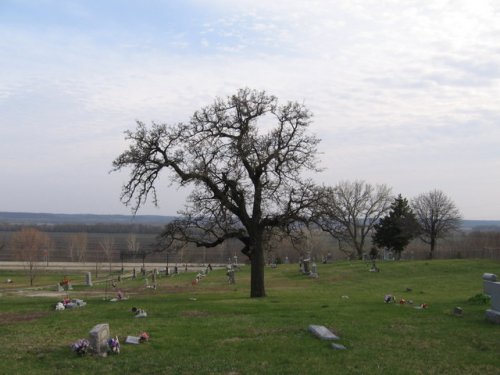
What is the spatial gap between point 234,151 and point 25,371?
565 inches

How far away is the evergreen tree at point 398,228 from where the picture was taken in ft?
188

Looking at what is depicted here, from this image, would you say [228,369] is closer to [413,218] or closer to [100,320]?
[100,320]

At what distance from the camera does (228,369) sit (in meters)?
9.67

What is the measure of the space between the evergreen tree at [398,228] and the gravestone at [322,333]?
46901 mm

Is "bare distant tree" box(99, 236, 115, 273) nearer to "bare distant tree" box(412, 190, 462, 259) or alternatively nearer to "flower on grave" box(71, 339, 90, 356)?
"bare distant tree" box(412, 190, 462, 259)

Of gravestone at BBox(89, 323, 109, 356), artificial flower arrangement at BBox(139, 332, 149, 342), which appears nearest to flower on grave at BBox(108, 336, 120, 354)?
gravestone at BBox(89, 323, 109, 356)

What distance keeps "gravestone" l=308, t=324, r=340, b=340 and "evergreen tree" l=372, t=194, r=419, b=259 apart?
4690 cm

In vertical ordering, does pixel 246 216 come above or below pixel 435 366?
above

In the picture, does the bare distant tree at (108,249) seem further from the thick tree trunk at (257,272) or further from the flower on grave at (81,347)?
the flower on grave at (81,347)

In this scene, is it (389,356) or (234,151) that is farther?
(234,151)

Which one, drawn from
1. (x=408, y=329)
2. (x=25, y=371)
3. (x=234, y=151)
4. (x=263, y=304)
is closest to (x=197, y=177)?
(x=234, y=151)

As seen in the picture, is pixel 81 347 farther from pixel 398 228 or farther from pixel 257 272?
pixel 398 228

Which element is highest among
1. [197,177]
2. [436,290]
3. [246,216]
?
[197,177]

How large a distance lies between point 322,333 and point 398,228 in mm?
48042
